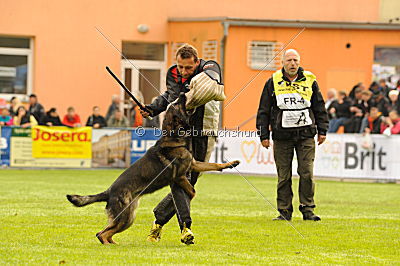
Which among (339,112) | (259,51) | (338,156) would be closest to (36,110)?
(259,51)

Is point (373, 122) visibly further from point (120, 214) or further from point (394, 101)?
point (120, 214)

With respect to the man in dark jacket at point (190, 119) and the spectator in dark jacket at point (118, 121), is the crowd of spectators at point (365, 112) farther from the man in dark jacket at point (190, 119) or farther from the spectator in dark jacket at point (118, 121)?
the man in dark jacket at point (190, 119)

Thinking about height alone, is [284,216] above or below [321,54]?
below

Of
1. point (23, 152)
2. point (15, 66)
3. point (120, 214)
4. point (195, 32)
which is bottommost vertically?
point (23, 152)

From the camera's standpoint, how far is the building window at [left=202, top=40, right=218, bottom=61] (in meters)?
26.7

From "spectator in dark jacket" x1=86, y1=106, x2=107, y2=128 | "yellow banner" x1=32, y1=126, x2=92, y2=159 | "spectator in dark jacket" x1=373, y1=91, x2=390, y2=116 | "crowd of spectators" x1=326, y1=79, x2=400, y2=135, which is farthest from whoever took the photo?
"spectator in dark jacket" x1=86, y1=106, x2=107, y2=128

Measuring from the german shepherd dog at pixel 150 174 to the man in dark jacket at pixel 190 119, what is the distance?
0.76 feet

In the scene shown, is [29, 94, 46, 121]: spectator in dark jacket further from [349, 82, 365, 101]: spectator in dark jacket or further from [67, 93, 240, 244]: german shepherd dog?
[67, 93, 240, 244]: german shepherd dog

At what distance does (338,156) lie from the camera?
20141 mm

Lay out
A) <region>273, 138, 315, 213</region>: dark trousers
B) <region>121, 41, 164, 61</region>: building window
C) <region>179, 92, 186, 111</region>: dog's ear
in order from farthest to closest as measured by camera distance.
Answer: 1. <region>121, 41, 164, 61</region>: building window
2. <region>273, 138, 315, 213</region>: dark trousers
3. <region>179, 92, 186, 111</region>: dog's ear

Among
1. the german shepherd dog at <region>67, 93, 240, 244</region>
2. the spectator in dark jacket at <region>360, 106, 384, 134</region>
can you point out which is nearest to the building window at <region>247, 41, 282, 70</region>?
the spectator in dark jacket at <region>360, 106, 384, 134</region>

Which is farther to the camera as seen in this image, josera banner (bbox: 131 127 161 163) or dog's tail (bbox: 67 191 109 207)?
josera banner (bbox: 131 127 161 163)

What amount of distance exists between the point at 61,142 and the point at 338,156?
6.86m

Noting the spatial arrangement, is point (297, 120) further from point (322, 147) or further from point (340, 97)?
point (340, 97)
